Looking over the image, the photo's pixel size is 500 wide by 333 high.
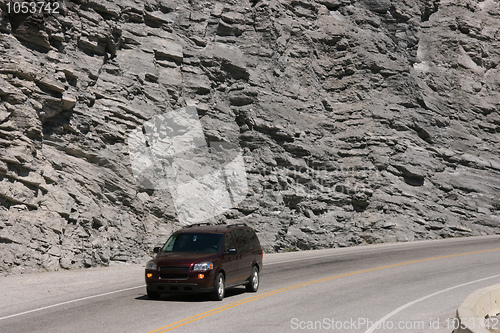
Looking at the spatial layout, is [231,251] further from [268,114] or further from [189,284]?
[268,114]

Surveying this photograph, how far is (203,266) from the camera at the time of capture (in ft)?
41.8

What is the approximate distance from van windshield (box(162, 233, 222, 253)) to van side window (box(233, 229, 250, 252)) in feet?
2.57

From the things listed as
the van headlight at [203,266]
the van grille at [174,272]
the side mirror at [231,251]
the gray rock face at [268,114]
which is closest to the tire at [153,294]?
the van grille at [174,272]

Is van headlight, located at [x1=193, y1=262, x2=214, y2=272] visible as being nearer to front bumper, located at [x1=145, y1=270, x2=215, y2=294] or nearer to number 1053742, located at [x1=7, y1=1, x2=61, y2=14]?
front bumper, located at [x1=145, y1=270, x2=215, y2=294]

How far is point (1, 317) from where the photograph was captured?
11.3 meters

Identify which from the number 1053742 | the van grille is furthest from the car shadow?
the number 1053742

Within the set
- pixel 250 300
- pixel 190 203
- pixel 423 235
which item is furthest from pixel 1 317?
pixel 423 235

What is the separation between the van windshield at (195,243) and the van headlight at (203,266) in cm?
77

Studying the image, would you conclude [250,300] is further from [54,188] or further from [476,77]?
[476,77]

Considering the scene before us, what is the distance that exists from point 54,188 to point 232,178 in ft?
34.8

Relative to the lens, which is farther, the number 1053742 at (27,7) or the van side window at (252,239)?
the number 1053742 at (27,7)

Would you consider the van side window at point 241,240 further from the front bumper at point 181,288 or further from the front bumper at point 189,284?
the front bumper at point 181,288

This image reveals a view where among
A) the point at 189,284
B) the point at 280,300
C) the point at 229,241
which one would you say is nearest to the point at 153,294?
the point at 189,284

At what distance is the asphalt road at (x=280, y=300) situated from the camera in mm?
10289
